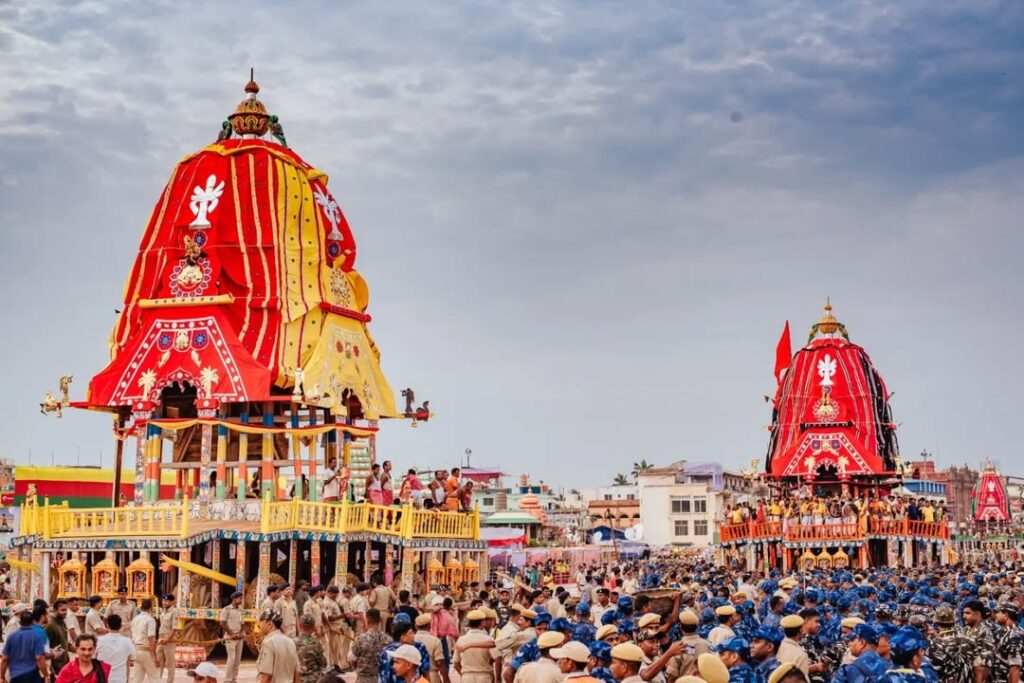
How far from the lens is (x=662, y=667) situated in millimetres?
11930

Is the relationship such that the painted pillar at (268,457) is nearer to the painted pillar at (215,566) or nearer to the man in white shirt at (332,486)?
the man in white shirt at (332,486)

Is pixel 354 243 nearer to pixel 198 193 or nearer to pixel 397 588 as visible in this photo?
pixel 198 193

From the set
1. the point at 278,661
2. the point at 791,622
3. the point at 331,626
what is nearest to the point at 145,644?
the point at 331,626

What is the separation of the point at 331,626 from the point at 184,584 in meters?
5.83

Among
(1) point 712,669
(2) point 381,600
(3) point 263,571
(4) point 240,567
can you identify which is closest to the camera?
(1) point 712,669

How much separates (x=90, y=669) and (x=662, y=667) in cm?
489

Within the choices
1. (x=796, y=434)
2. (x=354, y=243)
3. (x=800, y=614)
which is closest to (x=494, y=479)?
(x=796, y=434)

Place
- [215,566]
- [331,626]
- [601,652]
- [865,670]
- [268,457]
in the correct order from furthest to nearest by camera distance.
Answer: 1. [268,457]
2. [215,566]
3. [331,626]
4. [601,652]
5. [865,670]

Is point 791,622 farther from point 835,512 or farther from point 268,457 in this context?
point 835,512

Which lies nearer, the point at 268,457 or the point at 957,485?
the point at 268,457

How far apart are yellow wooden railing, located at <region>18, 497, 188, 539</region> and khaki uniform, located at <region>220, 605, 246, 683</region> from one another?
587 centimetres

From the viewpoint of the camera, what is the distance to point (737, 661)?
1012 cm

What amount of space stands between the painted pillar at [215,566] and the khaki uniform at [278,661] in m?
14.4

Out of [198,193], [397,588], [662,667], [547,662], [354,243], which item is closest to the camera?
[547,662]
